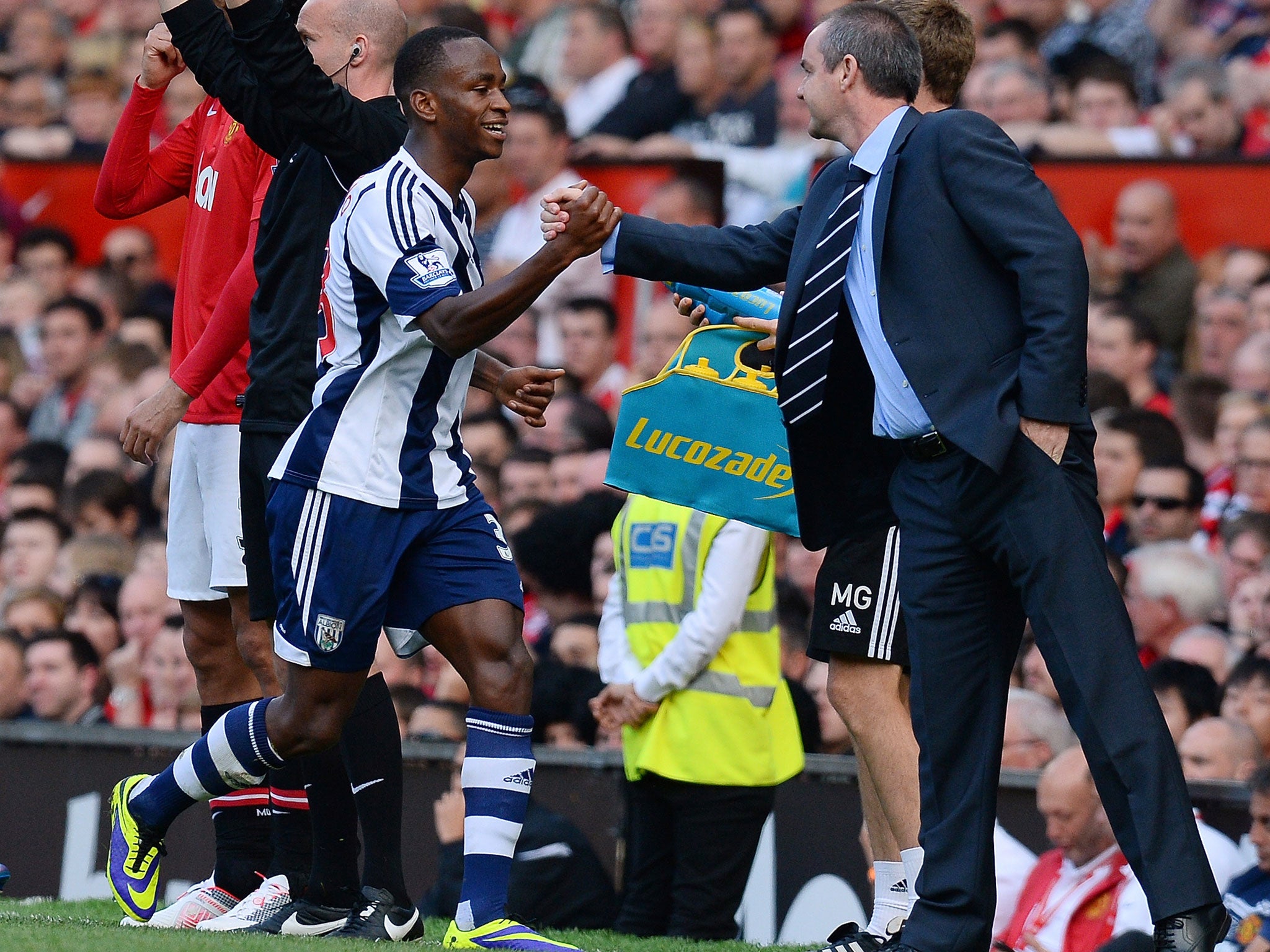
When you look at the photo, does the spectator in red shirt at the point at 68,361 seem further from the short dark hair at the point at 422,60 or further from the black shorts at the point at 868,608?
the black shorts at the point at 868,608

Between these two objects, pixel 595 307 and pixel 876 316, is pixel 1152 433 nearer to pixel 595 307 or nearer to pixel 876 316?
pixel 595 307

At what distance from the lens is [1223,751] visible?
673 cm

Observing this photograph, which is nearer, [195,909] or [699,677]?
[195,909]

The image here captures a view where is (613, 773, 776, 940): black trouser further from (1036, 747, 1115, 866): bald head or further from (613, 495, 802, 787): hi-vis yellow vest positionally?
(1036, 747, 1115, 866): bald head

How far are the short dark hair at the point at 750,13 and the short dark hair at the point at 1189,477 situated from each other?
5154 millimetres

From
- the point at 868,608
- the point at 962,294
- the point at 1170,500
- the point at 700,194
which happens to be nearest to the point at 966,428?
the point at 962,294

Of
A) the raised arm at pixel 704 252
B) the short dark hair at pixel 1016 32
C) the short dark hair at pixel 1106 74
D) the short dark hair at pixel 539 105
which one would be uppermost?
the short dark hair at pixel 1016 32

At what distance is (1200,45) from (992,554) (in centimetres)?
775

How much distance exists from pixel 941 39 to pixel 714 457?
4.45ft

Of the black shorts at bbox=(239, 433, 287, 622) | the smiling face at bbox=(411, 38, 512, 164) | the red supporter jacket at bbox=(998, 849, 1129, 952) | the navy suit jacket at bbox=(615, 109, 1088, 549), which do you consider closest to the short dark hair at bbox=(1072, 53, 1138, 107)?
the red supporter jacket at bbox=(998, 849, 1129, 952)

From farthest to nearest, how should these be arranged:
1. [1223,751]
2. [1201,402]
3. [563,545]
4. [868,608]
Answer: [1201,402]
[563,545]
[1223,751]
[868,608]

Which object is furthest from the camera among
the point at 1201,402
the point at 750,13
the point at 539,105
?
the point at 750,13

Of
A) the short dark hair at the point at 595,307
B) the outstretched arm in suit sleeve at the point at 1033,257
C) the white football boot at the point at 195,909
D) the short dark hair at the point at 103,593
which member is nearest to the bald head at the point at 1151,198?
the short dark hair at the point at 595,307

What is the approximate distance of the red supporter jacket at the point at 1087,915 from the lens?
20.5 feet
